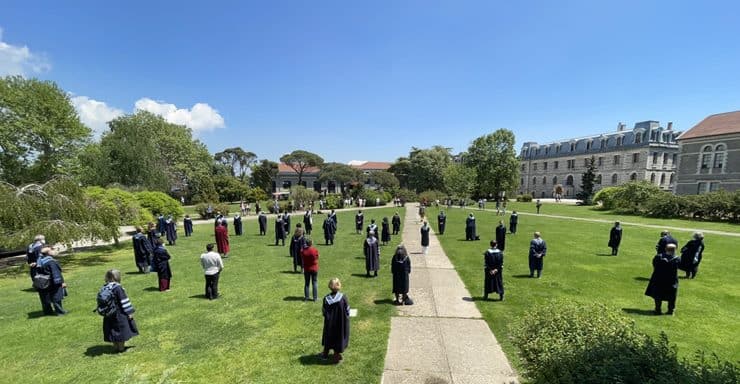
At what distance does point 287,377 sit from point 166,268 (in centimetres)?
665

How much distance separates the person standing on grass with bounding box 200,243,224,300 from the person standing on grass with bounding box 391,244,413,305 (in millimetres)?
4839

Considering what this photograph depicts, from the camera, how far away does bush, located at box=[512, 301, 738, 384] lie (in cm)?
296

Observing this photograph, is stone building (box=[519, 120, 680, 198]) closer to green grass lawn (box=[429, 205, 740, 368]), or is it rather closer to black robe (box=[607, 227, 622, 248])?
green grass lawn (box=[429, 205, 740, 368])

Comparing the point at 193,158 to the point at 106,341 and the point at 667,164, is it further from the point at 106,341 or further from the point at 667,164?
the point at 667,164

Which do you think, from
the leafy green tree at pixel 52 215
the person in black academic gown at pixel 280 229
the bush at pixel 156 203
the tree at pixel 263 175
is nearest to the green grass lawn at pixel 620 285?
the person in black academic gown at pixel 280 229

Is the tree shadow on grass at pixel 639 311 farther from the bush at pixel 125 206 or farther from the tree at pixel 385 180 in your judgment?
the tree at pixel 385 180

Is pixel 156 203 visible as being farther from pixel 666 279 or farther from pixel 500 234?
pixel 666 279

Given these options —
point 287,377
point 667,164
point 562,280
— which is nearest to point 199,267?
point 287,377

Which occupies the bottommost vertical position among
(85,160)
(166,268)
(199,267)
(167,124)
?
(199,267)

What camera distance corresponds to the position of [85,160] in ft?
103

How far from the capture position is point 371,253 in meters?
11.5

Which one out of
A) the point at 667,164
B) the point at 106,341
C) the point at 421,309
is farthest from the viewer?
the point at 667,164

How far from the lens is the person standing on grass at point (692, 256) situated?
1084 cm

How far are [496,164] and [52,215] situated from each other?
60.5m
